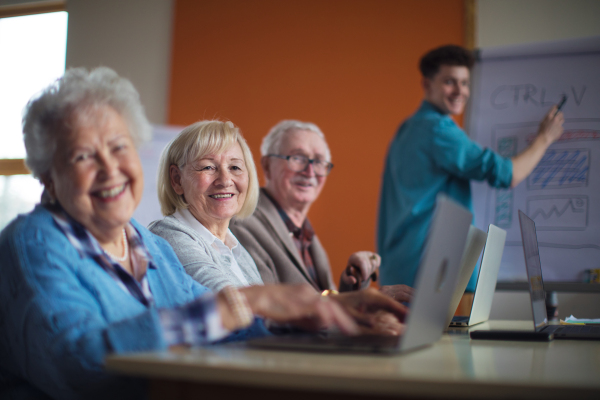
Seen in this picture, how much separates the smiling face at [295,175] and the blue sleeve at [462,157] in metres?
0.56

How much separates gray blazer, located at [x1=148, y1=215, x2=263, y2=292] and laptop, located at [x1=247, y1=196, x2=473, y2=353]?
0.40 meters

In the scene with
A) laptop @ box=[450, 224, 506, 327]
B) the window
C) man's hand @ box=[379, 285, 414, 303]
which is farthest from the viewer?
the window

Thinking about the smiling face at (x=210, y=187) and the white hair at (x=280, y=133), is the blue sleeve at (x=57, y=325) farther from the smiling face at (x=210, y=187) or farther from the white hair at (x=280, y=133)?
the white hair at (x=280, y=133)

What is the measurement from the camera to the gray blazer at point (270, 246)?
6.04ft

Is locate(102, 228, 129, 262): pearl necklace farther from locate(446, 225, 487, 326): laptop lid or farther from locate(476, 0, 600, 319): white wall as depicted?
locate(476, 0, 600, 319): white wall

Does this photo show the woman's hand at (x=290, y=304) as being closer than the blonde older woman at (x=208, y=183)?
Yes

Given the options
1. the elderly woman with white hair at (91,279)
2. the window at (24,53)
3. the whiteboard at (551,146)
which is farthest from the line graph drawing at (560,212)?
the window at (24,53)

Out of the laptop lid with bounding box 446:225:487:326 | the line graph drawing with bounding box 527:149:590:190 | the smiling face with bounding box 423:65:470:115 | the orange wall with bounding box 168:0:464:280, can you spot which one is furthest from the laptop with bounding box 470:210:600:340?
the orange wall with bounding box 168:0:464:280

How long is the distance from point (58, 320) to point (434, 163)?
2.04m

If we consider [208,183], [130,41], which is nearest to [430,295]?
[208,183]

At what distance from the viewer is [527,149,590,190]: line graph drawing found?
269 cm

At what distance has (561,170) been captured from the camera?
2717 millimetres

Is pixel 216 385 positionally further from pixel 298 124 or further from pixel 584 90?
pixel 584 90

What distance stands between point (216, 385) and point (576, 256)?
253 cm
